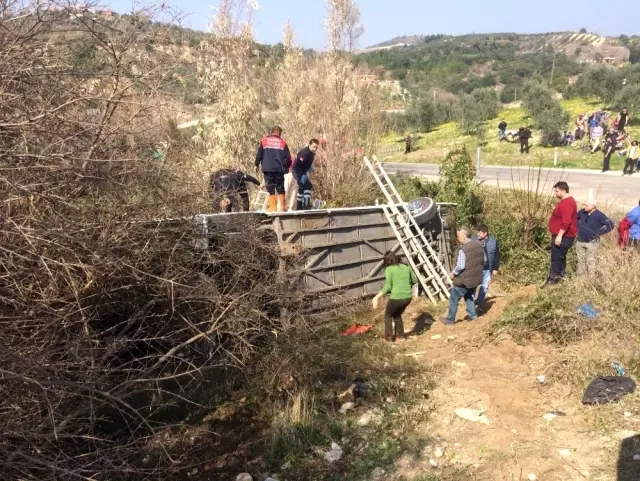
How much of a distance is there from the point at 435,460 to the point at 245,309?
296 cm

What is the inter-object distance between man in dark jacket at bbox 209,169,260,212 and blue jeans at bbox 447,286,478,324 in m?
3.64

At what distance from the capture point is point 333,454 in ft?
16.9

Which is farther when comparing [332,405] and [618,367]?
[332,405]

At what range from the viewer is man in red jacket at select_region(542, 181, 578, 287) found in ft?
26.2

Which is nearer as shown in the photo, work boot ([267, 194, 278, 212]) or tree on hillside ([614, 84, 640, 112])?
work boot ([267, 194, 278, 212])

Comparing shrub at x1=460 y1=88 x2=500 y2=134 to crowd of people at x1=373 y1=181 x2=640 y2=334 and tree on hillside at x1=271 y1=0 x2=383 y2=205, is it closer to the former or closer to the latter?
tree on hillside at x1=271 y1=0 x2=383 y2=205

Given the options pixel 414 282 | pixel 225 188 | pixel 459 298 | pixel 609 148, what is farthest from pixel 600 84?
pixel 225 188

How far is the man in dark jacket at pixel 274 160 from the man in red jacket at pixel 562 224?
14.2ft

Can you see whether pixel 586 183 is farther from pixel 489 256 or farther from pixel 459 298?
pixel 459 298

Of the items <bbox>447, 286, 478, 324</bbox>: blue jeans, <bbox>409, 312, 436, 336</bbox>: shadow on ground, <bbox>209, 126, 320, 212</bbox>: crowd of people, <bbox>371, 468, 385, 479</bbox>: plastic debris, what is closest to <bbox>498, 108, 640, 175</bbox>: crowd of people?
<bbox>409, 312, 436, 336</bbox>: shadow on ground

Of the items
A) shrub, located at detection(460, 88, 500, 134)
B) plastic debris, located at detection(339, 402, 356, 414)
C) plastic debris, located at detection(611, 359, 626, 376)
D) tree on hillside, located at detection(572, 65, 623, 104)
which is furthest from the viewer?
shrub, located at detection(460, 88, 500, 134)

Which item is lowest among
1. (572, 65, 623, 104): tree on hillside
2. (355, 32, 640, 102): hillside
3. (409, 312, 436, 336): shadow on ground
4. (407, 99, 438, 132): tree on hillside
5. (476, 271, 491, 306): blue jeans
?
(409, 312, 436, 336): shadow on ground

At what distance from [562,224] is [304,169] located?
14.5ft

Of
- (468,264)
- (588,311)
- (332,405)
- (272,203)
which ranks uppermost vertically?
(272,203)
